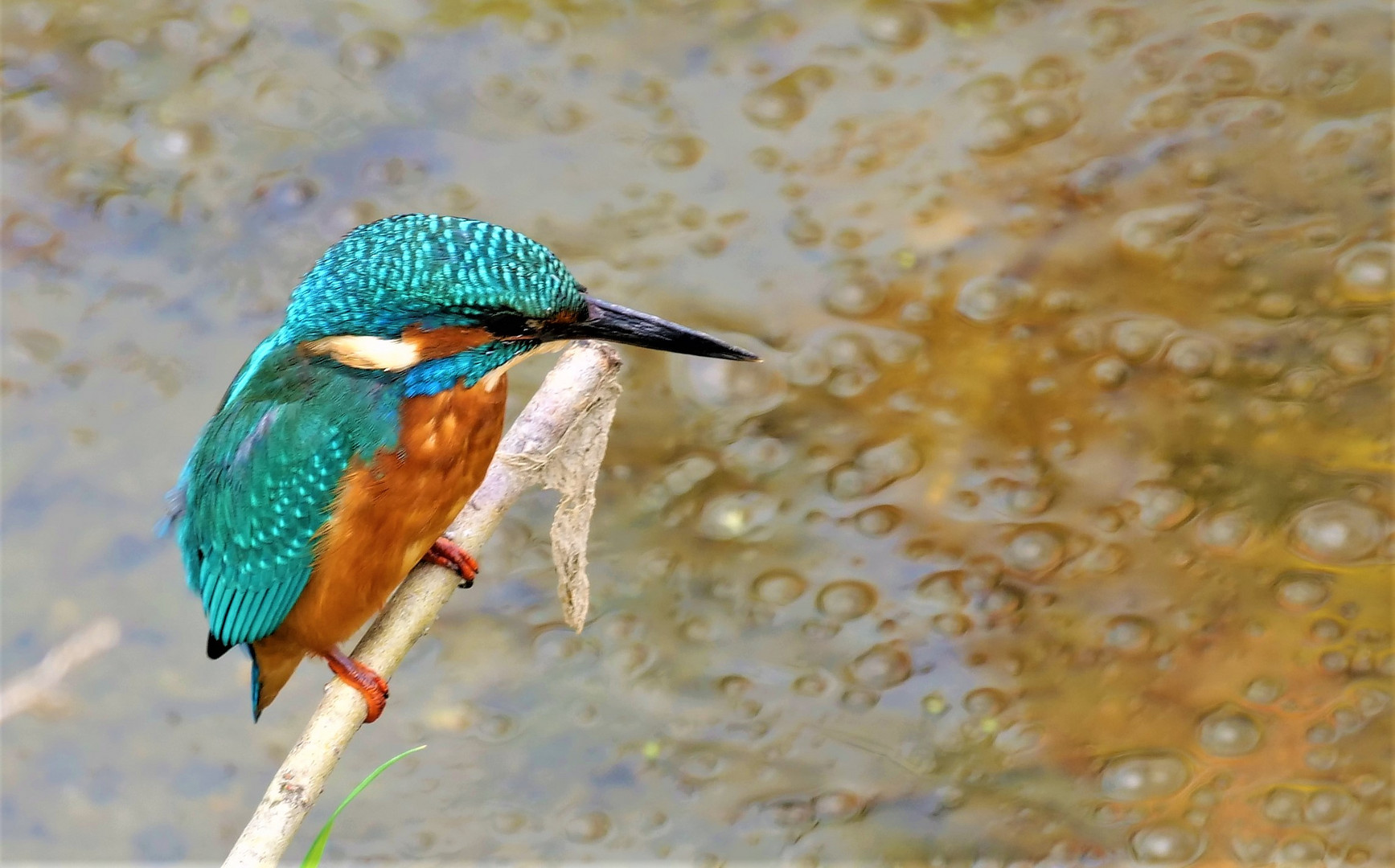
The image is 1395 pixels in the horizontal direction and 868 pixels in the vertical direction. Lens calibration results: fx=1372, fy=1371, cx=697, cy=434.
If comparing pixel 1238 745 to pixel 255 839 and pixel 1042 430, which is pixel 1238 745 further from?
pixel 255 839

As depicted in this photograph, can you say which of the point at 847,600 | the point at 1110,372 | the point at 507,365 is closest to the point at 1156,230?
the point at 1110,372

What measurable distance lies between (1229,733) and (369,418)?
5.60 feet

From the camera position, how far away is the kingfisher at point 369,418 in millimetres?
1707

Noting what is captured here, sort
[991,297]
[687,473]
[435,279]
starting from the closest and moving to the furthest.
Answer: [435,279] → [687,473] → [991,297]

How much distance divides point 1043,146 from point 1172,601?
1.17m

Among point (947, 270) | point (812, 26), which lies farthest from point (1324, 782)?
point (812, 26)

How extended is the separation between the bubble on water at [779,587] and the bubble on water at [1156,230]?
42.3 inches

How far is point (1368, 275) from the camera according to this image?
2.98 metres

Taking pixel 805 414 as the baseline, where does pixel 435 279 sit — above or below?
above

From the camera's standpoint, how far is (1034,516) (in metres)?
2.81

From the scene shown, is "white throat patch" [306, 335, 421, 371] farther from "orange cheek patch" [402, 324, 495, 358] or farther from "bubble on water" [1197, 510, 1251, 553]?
"bubble on water" [1197, 510, 1251, 553]

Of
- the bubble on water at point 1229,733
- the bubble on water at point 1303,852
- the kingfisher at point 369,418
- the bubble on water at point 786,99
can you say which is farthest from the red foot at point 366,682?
the bubble on water at point 786,99

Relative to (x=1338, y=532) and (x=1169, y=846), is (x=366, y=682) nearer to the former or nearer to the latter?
(x=1169, y=846)

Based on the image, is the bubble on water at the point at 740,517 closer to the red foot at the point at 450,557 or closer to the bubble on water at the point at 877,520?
the bubble on water at the point at 877,520
